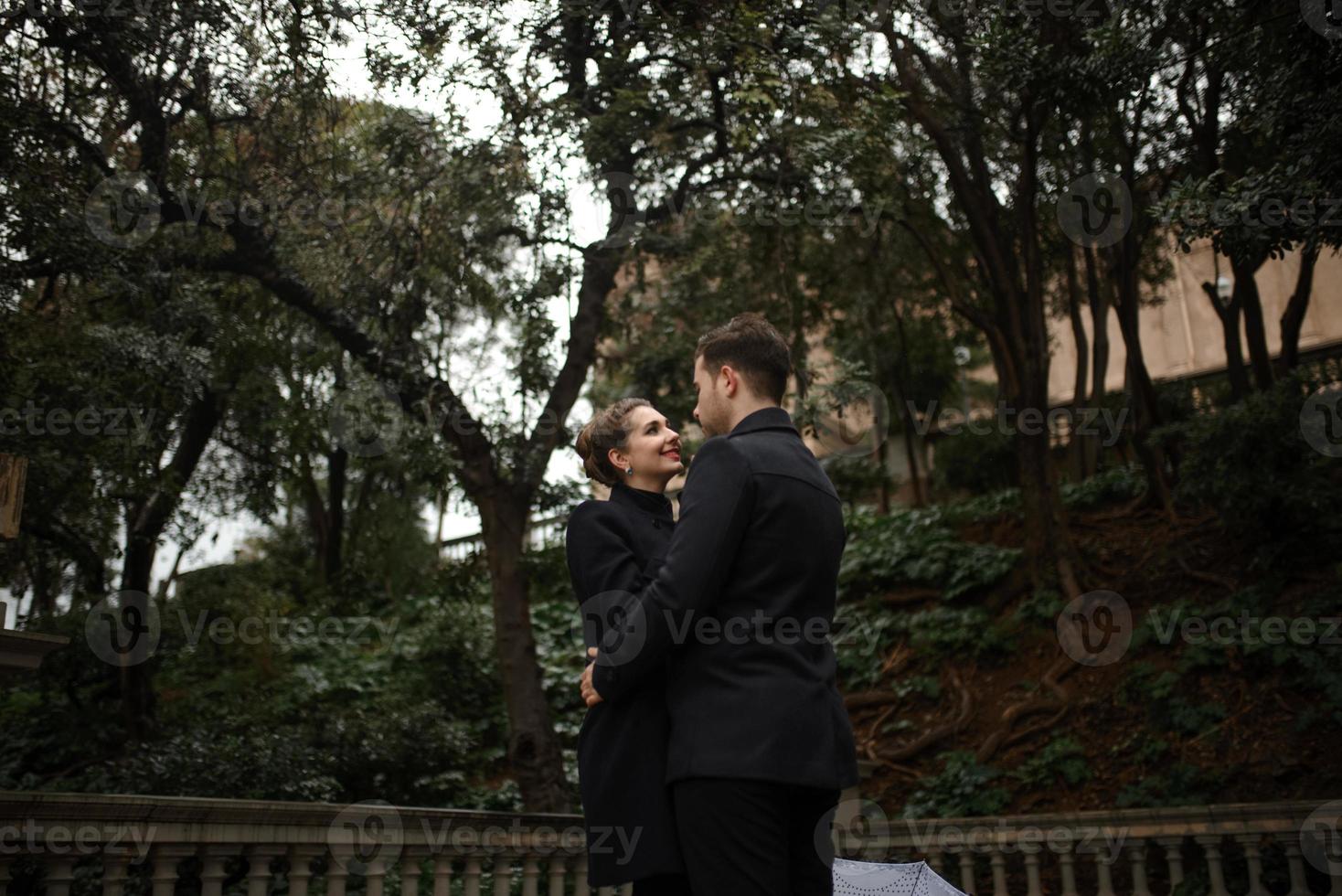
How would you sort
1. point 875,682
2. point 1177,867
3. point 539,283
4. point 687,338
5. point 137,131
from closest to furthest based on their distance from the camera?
point 1177,867 → point 137,131 → point 539,283 → point 687,338 → point 875,682

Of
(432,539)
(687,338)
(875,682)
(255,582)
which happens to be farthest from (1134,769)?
(432,539)

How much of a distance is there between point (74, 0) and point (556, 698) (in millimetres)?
8271

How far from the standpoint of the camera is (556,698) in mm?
12703

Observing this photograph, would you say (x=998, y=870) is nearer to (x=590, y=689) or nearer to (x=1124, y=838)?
(x=1124, y=838)

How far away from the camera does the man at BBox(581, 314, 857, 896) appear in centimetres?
230

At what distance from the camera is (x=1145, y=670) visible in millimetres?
9523

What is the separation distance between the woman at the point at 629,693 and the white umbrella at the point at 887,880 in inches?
52.6

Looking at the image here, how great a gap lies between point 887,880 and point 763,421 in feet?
5.83

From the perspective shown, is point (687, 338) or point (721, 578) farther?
point (687, 338)

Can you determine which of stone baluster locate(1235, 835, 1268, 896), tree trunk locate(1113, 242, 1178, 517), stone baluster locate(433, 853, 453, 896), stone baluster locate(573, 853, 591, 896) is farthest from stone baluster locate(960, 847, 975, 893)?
tree trunk locate(1113, 242, 1178, 517)

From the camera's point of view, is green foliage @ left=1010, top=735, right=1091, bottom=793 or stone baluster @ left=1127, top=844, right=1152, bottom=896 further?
green foliage @ left=1010, top=735, right=1091, bottom=793

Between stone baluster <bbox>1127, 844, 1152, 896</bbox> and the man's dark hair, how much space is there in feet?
12.8

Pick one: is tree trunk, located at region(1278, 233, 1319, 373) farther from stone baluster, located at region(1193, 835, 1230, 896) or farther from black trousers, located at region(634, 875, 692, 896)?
black trousers, located at region(634, 875, 692, 896)

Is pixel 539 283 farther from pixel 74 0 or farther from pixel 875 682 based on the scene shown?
pixel 875 682
